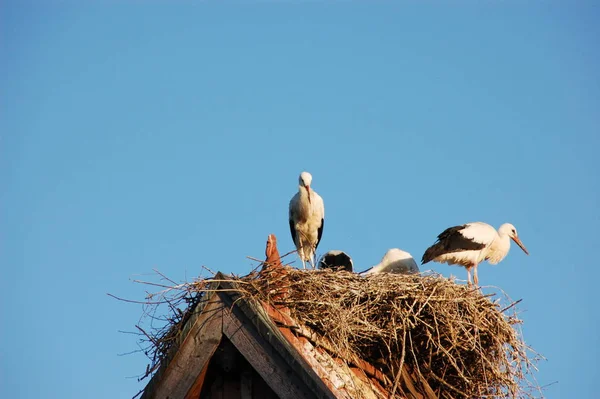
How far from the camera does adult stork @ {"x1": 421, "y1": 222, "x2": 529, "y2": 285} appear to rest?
13039 mm

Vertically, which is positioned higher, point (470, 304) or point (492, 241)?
point (492, 241)

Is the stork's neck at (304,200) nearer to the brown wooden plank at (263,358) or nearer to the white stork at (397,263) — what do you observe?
the white stork at (397,263)

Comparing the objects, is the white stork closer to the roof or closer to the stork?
the stork

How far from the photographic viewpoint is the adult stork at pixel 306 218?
45.0 ft

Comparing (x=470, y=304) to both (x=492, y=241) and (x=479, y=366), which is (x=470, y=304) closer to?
(x=479, y=366)

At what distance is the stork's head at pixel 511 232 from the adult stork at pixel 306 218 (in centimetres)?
285

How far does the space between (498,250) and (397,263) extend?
96.7 inches

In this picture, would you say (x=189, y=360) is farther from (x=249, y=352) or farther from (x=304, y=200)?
(x=304, y=200)

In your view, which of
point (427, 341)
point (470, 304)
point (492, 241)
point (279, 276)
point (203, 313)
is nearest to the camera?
point (203, 313)

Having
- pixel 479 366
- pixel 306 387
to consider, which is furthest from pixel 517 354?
pixel 306 387

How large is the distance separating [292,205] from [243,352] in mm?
7954

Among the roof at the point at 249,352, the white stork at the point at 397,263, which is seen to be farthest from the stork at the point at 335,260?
the roof at the point at 249,352

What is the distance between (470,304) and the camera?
321 inches

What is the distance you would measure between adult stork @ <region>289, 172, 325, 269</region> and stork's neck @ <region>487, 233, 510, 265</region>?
2579 mm
